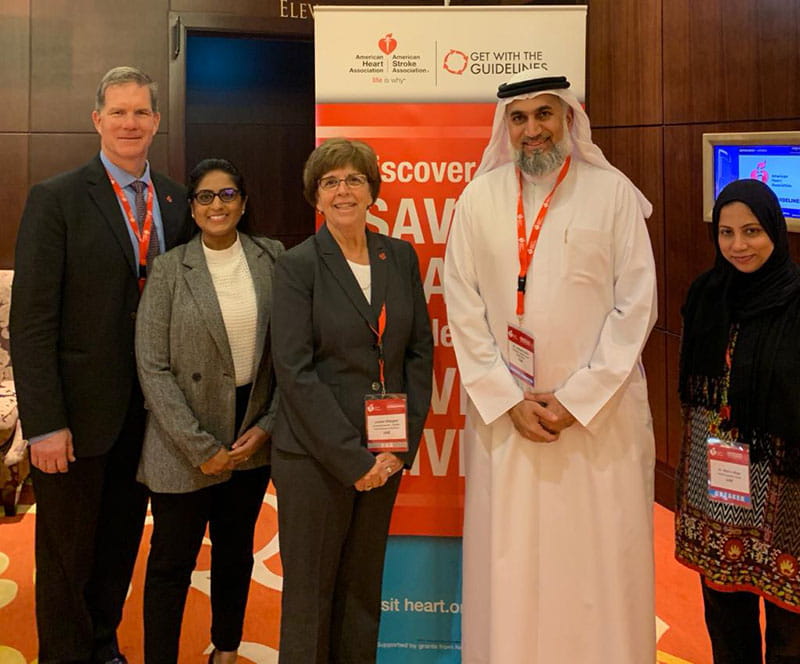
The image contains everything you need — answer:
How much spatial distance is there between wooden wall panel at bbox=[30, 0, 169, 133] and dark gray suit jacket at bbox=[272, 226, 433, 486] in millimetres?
3327

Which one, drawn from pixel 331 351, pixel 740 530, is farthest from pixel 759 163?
pixel 331 351

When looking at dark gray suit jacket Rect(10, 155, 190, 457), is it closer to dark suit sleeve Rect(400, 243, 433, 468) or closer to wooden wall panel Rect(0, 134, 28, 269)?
dark suit sleeve Rect(400, 243, 433, 468)

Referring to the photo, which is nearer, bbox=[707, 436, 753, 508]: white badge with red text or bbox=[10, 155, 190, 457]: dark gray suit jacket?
bbox=[707, 436, 753, 508]: white badge with red text

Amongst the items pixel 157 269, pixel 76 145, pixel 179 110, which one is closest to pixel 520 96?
pixel 157 269

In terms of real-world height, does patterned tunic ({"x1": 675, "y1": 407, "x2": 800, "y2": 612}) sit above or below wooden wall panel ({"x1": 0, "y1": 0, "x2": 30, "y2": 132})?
below

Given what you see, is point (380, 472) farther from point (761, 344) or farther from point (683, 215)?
point (683, 215)

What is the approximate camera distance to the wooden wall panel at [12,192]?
4.79m

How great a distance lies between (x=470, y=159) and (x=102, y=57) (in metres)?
3.18

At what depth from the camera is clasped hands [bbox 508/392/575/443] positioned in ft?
7.06

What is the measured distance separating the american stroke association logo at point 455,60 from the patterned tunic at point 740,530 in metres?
1.34

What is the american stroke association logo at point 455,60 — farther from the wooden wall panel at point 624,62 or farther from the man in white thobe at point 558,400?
the wooden wall panel at point 624,62

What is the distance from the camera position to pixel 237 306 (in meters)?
2.26

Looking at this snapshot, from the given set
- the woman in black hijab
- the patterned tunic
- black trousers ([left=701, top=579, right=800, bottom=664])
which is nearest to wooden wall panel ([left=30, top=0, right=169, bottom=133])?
the woman in black hijab

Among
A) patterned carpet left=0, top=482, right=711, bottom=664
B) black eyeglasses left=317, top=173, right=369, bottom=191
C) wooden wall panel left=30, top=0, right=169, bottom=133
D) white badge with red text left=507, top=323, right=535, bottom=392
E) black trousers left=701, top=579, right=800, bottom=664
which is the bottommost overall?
patterned carpet left=0, top=482, right=711, bottom=664
